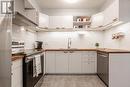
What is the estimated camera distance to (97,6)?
6.82m

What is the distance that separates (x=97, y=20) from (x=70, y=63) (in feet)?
6.07

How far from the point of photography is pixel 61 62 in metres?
6.20

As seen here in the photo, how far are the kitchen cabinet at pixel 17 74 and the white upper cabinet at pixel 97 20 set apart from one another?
Answer: 3.96 meters

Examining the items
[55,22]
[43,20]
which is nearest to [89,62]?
[55,22]

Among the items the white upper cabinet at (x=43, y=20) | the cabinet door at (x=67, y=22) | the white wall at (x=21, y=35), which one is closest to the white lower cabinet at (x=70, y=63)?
the white wall at (x=21, y=35)

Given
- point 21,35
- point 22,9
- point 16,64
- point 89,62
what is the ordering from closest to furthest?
point 16,64 < point 22,9 < point 21,35 < point 89,62

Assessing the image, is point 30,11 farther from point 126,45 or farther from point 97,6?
point 97,6

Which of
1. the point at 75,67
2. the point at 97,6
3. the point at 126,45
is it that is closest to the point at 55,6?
the point at 97,6

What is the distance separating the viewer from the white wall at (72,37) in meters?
7.03

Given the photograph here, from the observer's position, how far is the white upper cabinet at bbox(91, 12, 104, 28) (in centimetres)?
616

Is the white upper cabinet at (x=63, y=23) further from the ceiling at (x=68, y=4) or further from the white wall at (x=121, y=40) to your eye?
the white wall at (x=121, y=40)

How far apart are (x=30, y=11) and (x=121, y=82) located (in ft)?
8.95

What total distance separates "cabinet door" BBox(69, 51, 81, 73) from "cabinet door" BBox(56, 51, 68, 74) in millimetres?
176

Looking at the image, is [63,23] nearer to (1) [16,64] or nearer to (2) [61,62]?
(2) [61,62]
